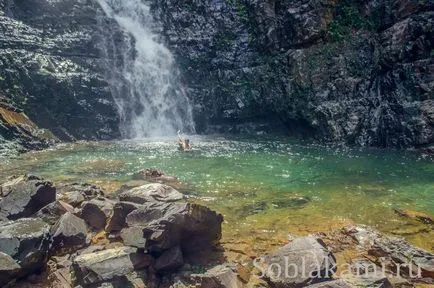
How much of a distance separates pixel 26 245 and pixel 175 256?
3757mm

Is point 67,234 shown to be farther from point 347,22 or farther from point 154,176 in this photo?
point 347,22

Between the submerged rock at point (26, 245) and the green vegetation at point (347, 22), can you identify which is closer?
the submerged rock at point (26, 245)

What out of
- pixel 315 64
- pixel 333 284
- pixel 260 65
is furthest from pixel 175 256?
pixel 260 65

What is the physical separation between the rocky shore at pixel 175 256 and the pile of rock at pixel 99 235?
0.03m

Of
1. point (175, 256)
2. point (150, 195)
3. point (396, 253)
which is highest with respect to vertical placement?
point (150, 195)

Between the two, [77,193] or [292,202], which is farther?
[292,202]

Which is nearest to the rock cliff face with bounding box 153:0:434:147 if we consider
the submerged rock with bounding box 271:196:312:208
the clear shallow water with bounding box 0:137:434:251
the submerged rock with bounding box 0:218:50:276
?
the clear shallow water with bounding box 0:137:434:251

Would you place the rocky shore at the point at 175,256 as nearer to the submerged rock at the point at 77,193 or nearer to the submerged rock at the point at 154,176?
the submerged rock at the point at 77,193

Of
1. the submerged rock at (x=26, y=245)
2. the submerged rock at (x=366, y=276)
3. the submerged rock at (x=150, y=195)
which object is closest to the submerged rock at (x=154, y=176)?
the submerged rock at (x=150, y=195)

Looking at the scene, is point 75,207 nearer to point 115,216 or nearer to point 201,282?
point 115,216

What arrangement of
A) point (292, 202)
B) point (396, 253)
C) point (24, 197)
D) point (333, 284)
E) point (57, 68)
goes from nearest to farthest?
1. point (333, 284)
2. point (396, 253)
3. point (24, 197)
4. point (292, 202)
5. point (57, 68)

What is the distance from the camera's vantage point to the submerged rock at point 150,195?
12195 millimetres

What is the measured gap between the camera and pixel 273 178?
19109mm

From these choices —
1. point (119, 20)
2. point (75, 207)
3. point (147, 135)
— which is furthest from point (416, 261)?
point (119, 20)
